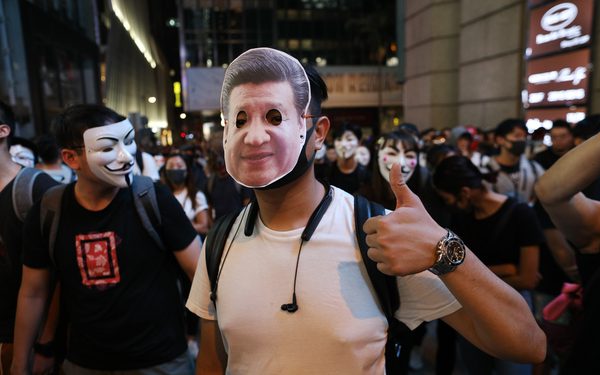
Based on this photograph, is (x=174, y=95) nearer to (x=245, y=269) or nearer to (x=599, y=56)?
(x=599, y=56)

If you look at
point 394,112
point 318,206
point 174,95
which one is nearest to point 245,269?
point 318,206

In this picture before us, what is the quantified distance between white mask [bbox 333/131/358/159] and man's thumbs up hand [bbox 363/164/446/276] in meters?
4.46

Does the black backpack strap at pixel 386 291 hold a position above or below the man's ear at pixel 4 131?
below

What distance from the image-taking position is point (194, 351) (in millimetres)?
3941

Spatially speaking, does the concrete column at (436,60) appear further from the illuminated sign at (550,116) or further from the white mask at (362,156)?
the white mask at (362,156)

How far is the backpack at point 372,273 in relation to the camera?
1315 millimetres

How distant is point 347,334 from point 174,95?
2914 inches

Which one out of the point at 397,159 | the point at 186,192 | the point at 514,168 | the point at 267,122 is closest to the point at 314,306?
the point at 267,122

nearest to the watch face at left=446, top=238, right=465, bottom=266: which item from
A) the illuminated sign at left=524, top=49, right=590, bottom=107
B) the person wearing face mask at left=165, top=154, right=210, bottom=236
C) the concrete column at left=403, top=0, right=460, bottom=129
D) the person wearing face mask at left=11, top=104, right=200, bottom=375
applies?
the person wearing face mask at left=11, top=104, right=200, bottom=375

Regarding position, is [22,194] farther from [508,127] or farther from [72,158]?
[508,127]

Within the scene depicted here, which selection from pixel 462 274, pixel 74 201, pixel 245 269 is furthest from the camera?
pixel 74 201

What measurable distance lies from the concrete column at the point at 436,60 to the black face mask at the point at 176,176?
11.3 metres

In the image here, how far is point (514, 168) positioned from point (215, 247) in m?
4.00

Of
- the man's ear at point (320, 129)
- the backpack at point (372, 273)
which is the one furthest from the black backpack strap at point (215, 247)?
the man's ear at point (320, 129)
